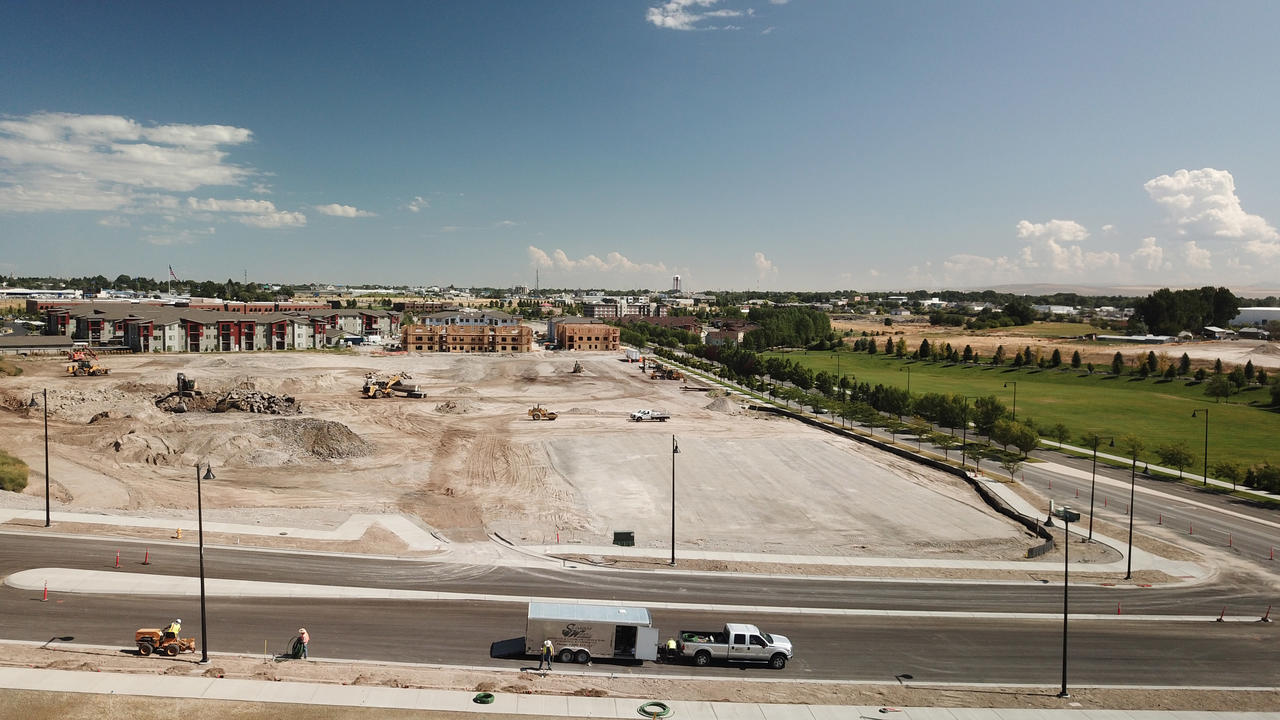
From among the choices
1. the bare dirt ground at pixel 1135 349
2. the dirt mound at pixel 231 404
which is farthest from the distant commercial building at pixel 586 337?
the dirt mound at pixel 231 404

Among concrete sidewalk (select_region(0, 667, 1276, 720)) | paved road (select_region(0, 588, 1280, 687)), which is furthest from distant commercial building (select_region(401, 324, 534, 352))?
concrete sidewalk (select_region(0, 667, 1276, 720))

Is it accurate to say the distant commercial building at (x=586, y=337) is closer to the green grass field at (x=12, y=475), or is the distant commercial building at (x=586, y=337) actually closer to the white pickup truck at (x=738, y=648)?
the green grass field at (x=12, y=475)

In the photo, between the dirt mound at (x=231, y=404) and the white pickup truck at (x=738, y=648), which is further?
the dirt mound at (x=231, y=404)

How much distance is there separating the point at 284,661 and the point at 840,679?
63.9ft

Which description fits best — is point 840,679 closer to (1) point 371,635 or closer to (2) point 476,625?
(2) point 476,625

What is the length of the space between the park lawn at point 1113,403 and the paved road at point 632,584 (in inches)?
1367

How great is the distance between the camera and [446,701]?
68.8 feet

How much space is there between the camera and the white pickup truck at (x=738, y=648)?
81.4 ft

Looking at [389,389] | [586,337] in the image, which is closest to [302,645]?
[389,389]

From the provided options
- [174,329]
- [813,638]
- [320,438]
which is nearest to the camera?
[813,638]

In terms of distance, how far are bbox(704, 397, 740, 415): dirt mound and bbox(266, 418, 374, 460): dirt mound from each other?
1741 inches

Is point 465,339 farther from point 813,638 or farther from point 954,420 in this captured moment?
point 813,638

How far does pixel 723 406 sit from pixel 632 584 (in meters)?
57.4

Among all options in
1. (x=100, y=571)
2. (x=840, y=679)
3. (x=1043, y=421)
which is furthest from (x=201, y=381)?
(x=1043, y=421)
